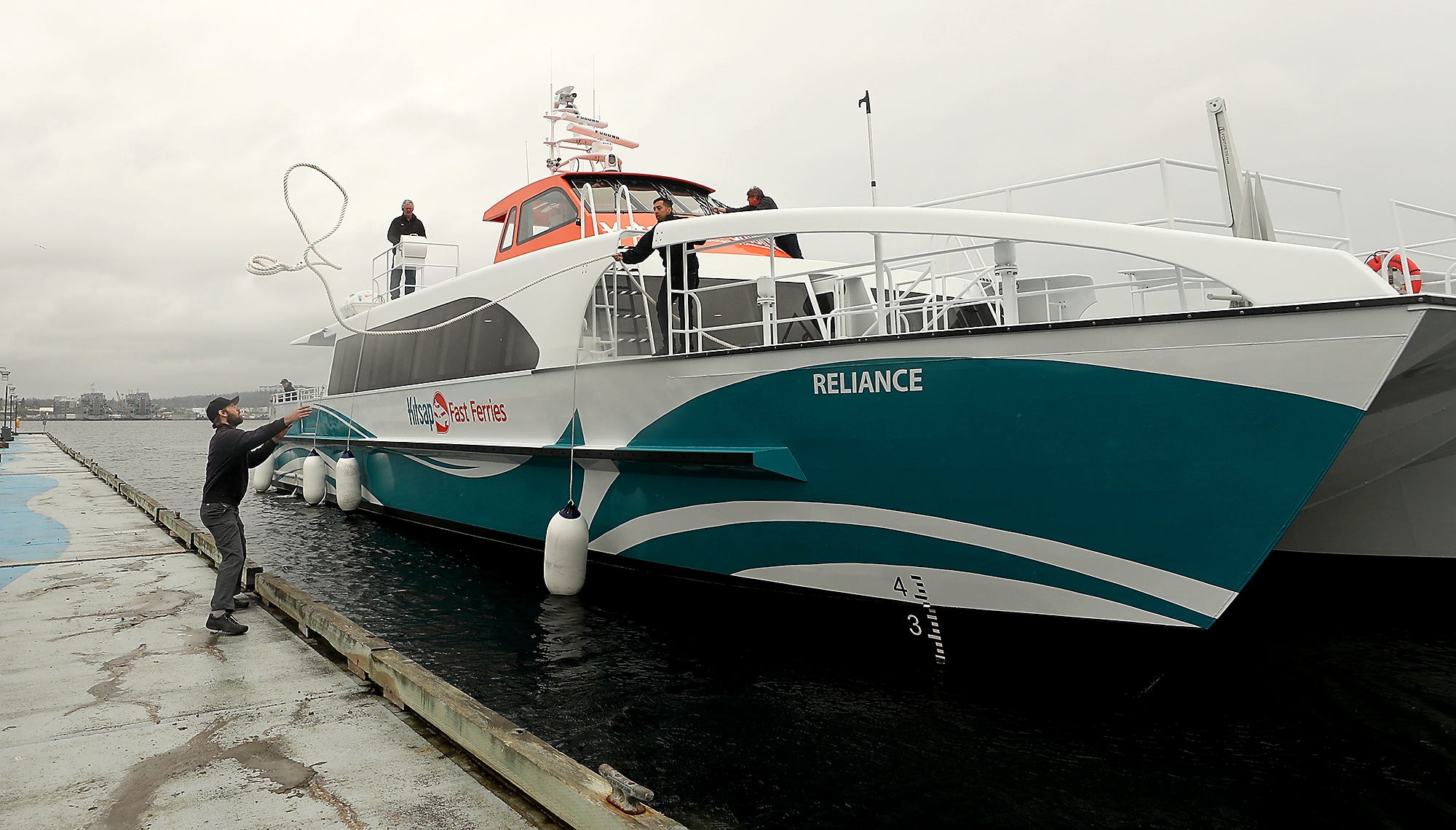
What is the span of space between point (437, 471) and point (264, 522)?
4689 millimetres

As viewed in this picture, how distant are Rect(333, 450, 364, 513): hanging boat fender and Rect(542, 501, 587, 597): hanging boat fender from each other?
17.6 ft

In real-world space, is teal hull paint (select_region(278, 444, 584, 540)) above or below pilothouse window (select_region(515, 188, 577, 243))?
below

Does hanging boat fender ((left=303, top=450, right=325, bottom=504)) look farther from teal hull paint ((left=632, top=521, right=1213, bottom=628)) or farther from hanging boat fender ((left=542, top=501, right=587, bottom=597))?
teal hull paint ((left=632, top=521, right=1213, bottom=628))

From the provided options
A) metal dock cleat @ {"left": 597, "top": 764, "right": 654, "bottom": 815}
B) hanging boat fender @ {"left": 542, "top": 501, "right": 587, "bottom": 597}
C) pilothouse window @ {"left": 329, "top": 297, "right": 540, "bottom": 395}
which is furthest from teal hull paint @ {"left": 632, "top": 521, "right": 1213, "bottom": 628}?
metal dock cleat @ {"left": 597, "top": 764, "right": 654, "bottom": 815}

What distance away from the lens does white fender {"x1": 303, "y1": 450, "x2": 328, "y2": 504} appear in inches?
463

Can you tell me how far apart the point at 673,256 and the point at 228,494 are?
10.9 ft

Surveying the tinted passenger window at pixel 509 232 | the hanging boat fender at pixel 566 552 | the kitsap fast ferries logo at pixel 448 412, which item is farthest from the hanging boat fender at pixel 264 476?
the hanging boat fender at pixel 566 552

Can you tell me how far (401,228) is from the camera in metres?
10.7

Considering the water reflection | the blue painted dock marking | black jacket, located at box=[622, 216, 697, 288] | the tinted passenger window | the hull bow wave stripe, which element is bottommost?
the water reflection

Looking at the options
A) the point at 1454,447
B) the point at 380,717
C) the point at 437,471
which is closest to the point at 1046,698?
the point at 380,717

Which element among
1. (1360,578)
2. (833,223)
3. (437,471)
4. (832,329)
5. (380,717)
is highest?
(833,223)

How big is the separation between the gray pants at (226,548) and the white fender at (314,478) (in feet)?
24.4

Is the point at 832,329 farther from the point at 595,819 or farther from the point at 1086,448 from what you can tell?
the point at 595,819

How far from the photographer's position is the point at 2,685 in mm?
3830
